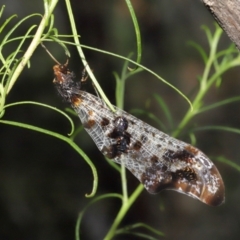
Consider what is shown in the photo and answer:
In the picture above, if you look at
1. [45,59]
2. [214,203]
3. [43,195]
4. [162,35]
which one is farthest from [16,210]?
[214,203]

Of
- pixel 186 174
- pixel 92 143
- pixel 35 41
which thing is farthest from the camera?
pixel 92 143

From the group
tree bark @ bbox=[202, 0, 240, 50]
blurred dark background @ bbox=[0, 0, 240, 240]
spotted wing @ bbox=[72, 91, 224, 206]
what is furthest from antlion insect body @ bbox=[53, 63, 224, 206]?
blurred dark background @ bbox=[0, 0, 240, 240]

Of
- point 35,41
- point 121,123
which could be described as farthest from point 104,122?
point 35,41

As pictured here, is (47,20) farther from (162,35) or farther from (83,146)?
(162,35)

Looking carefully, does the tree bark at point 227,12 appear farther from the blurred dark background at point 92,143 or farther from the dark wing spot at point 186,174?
the blurred dark background at point 92,143

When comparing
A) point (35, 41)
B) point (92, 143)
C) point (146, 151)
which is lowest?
point (92, 143)

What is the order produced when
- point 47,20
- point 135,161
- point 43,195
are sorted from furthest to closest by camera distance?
point 43,195, point 135,161, point 47,20

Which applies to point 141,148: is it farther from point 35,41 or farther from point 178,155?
point 35,41
